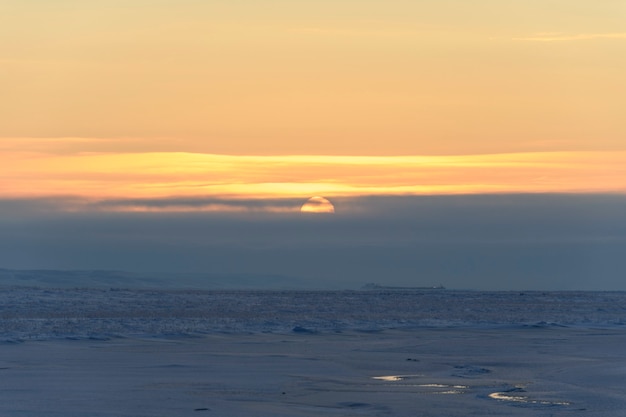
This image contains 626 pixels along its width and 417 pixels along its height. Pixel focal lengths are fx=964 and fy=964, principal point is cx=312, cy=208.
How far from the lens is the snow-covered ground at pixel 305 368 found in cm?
1664

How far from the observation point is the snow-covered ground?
54.6ft

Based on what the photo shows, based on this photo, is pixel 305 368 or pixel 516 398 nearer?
pixel 516 398

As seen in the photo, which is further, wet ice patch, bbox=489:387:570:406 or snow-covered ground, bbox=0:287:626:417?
wet ice patch, bbox=489:387:570:406

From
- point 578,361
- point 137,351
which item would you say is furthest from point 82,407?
point 578,361

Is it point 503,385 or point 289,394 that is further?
point 503,385

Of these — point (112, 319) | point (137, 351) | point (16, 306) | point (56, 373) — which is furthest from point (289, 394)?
point (16, 306)

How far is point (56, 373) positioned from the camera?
20.7 metres

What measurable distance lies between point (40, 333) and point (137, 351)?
588 cm

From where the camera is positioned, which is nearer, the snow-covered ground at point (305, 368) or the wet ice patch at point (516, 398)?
the snow-covered ground at point (305, 368)

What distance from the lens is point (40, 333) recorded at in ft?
101

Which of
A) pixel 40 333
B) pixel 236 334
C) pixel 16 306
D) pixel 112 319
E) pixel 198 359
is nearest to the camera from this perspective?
pixel 198 359

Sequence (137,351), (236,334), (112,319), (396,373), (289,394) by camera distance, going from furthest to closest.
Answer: (112,319), (236,334), (137,351), (396,373), (289,394)

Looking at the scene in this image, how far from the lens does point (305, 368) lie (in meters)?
22.7

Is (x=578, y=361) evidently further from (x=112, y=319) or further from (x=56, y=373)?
(x=112, y=319)
